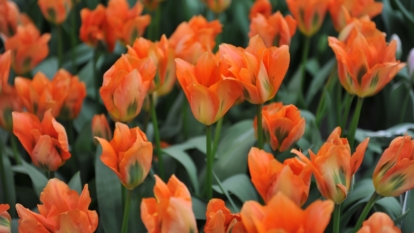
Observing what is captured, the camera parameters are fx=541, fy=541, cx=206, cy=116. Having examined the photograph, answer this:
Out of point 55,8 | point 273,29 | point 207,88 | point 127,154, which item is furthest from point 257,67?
point 55,8

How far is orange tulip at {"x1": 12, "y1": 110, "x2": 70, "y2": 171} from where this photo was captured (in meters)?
0.64

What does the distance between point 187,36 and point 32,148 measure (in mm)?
259

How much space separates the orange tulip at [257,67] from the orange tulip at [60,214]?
194 mm

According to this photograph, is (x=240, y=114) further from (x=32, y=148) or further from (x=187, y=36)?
(x=32, y=148)

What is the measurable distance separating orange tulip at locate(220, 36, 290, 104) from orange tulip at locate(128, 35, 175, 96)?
0.14m

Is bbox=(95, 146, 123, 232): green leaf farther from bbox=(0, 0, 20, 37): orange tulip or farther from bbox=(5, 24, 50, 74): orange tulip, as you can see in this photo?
bbox=(0, 0, 20, 37): orange tulip

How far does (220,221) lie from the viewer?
1.58ft

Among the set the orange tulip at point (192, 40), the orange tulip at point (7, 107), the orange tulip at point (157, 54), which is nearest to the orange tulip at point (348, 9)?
the orange tulip at point (192, 40)

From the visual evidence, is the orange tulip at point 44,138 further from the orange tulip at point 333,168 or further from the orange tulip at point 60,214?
the orange tulip at point 333,168

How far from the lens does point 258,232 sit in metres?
0.40

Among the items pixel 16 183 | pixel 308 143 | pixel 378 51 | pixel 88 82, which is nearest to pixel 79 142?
pixel 16 183

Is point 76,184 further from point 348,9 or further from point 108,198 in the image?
point 348,9

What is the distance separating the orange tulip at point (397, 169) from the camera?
52 centimetres

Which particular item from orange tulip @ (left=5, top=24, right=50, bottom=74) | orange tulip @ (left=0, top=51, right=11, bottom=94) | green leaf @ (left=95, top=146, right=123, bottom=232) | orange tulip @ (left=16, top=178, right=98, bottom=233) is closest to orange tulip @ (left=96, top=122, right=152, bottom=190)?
orange tulip @ (left=16, top=178, right=98, bottom=233)
